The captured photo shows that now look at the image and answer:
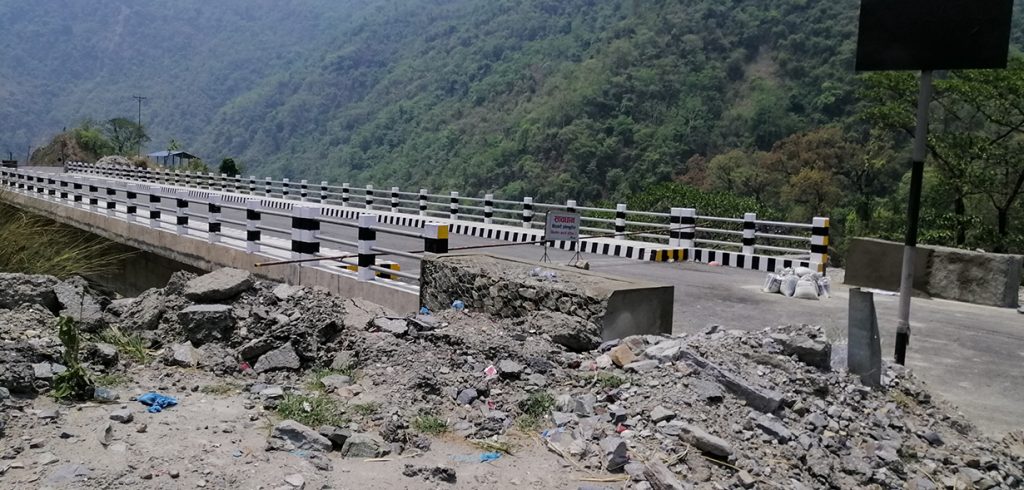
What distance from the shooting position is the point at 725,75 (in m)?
74.9

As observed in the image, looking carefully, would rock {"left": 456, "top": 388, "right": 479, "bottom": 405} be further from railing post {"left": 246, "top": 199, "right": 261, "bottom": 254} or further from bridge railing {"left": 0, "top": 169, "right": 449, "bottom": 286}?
railing post {"left": 246, "top": 199, "right": 261, "bottom": 254}

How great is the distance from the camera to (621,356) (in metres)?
5.74

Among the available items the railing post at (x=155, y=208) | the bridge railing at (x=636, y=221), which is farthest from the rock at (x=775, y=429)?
the railing post at (x=155, y=208)

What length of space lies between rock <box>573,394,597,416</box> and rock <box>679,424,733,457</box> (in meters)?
0.63

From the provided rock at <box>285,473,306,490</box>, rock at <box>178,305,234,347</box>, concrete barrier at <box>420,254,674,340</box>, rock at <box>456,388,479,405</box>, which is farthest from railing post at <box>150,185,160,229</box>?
rock at <box>285,473,306,490</box>

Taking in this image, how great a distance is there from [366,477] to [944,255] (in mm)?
8848

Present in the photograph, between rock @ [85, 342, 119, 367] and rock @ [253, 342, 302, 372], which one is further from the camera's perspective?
rock @ [253, 342, 302, 372]

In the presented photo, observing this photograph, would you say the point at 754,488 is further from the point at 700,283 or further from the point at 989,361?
the point at 700,283

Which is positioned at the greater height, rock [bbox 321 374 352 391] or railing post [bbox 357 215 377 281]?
railing post [bbox 357 215 377 281]

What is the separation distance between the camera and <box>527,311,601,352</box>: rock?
20.2 feet

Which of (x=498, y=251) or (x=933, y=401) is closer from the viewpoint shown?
(x=933, y=401)

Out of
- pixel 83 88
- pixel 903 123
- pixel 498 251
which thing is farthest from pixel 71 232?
pixel 83 88

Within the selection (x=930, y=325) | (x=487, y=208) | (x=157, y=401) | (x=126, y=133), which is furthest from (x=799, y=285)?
(x=126, y=133)

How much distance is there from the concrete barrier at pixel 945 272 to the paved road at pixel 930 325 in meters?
0.27
